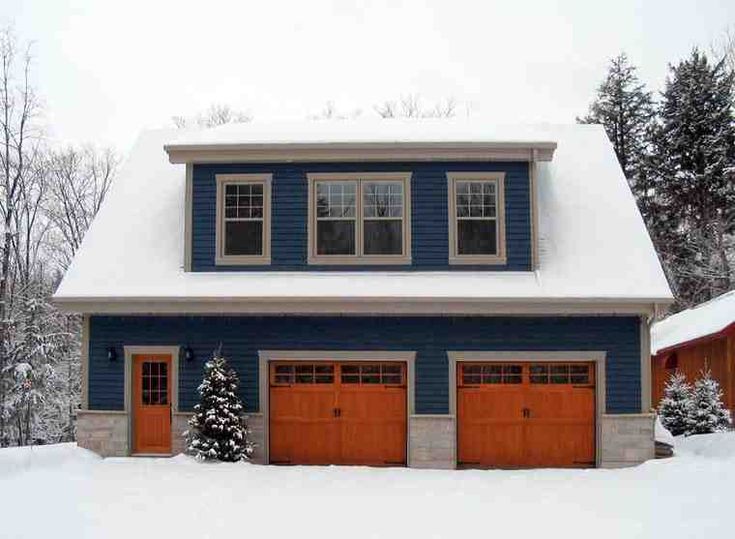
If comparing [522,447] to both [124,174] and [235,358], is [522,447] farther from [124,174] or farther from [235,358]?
[124,174]

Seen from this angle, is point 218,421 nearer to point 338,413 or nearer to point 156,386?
point 156,386

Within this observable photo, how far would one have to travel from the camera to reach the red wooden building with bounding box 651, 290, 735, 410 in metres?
19.6

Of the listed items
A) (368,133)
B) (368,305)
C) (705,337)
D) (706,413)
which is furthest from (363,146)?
(705,337)

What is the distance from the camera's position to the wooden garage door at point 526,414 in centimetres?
1412

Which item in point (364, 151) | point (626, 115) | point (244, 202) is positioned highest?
point (626, 115)

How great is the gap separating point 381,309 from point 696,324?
38.7 feet

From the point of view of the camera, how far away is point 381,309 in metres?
14.0

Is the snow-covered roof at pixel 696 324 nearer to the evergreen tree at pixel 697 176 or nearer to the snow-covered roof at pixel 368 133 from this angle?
the snow-covered roof at pixel 368 133

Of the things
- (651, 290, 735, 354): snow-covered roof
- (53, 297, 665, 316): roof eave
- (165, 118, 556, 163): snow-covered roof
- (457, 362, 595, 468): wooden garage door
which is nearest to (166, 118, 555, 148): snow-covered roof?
(165, 118, 556, 163): snow-covered roof

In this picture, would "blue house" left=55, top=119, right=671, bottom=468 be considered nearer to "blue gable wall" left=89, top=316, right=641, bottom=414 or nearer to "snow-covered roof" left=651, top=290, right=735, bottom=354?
"blue gable wall" left=89, top=316, right=641, bottom=414

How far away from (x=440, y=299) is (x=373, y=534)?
529 centimetres

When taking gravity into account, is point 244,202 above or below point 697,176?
below

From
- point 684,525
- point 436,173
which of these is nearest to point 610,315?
point 436,173

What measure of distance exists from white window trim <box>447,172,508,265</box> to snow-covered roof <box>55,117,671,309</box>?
260 millimetres
